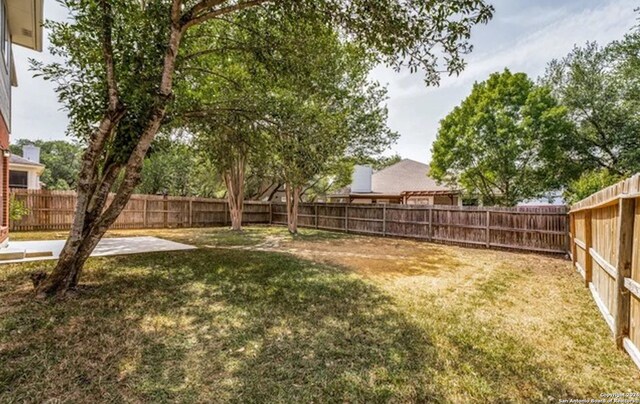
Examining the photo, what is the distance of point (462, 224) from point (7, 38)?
559 inches

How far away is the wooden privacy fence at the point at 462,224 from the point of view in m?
9.09

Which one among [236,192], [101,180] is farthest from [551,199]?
[101,180]

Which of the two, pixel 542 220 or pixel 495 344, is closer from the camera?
pixel 495 344

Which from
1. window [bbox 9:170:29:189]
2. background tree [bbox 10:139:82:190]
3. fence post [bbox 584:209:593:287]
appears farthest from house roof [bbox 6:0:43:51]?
background tree [bbox 10:139:82:190]

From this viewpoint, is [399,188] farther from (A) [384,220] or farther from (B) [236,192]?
(B) [236,192]

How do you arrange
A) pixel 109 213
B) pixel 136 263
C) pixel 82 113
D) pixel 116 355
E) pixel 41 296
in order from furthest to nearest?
pixel 136 263 < pixel 82 113 < pixel 109 213 < pixel 41 296 < pixel 116 355

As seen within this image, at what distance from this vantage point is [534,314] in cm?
417

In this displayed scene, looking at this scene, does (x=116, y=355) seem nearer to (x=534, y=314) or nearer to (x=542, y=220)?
(x=534, y=314)

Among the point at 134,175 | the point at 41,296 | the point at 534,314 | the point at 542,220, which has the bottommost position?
the point at 534,314

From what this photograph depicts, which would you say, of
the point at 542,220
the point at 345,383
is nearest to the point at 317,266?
the point at 345,383

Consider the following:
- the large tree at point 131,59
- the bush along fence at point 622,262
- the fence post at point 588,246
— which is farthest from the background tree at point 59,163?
the bush along fence at point 622,262

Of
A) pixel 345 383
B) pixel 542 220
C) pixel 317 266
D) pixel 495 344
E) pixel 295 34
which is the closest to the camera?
pixel 345 383

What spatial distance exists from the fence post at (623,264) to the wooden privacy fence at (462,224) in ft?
22.5

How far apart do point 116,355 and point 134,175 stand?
267 cm
